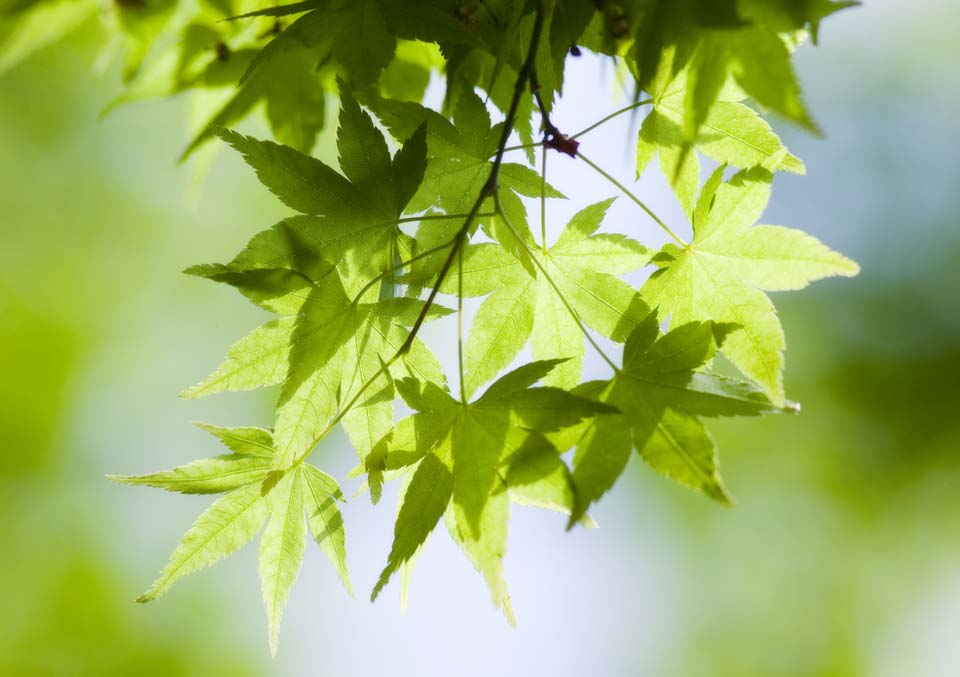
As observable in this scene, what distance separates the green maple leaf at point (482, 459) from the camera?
2.80ft

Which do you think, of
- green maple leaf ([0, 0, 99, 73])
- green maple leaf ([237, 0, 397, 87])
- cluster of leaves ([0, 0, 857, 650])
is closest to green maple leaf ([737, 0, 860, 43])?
cluster of leaves ([0, 0, 857, 650])

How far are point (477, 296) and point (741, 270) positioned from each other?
Answer: 15.7 inches

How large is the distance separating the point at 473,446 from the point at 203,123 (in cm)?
106

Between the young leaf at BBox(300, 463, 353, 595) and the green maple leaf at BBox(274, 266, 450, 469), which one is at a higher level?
the green maple leaf at BBox(274, 266, 450, 469)

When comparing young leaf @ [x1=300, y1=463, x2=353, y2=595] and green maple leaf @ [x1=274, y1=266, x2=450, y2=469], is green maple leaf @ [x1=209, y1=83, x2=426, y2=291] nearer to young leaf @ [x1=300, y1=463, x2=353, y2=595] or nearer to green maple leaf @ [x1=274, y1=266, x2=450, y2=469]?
green maple leaf @ [x1=274, y1=266, x2=450, y2=469]

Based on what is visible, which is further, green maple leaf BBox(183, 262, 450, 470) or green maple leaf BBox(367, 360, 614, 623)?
green maple leaf BBox(183, 262, 450, 470)

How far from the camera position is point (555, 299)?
44.6 inches

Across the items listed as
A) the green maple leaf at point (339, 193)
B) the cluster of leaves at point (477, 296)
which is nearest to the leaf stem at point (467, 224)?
the cluster of leaves at point (477, 296)

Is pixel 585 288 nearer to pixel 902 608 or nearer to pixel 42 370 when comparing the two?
pixel 42 370

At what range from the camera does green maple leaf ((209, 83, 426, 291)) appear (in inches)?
39.0

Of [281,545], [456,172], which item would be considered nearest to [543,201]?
[456,172]

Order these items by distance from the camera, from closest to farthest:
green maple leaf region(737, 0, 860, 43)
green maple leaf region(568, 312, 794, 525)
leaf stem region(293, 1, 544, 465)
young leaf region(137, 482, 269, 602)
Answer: green maple leaf region(737, 0, 860, 43) → green maple leaf region(568, 312, 794, 525) → leaf stem region(293, 1, 544, 465) → young leaf region(137, 482, 269, 602)

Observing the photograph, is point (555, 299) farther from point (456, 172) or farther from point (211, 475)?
point (211, 475)

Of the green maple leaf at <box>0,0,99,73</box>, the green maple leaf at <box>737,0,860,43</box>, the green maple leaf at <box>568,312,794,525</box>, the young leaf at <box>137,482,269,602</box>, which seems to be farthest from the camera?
the green maple leaf at <box>0,0,99,73</box>
